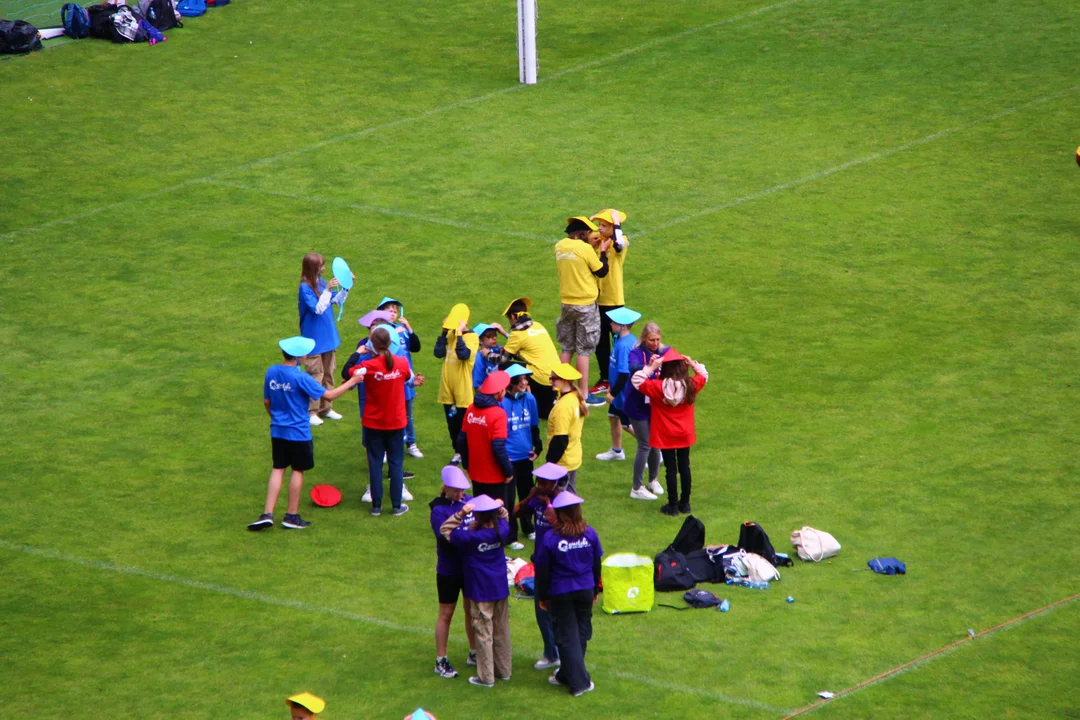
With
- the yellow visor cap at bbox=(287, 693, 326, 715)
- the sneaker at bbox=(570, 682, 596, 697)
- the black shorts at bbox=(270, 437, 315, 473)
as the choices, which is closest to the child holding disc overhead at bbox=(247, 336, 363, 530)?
the black shorts at bbox=(270, 437, 315, 473)

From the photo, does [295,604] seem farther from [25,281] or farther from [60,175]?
[60,175]

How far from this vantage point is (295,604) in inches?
454

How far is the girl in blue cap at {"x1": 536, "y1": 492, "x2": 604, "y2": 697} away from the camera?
32.6 feet

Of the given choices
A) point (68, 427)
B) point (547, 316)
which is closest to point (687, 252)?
point (547, 316)

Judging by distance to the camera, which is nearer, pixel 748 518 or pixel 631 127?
pixel 748 518

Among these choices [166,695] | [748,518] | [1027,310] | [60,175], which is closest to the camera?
[166,695]

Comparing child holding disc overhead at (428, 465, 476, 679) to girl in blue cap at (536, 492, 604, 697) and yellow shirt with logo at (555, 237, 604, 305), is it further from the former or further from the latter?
yellow shirt with logo at (555, 237, 604, 305)

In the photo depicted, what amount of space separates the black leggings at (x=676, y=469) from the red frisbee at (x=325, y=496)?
327 centimetres

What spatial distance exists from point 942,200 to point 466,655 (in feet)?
42.1

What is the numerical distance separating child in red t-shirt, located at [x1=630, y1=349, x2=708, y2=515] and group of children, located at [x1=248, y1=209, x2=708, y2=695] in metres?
0.01

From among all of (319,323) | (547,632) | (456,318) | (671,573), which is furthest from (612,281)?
(547,632)

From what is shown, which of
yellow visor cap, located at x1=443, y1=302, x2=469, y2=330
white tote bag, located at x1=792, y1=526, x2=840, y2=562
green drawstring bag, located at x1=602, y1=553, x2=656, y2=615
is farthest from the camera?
yellow visor cap, located at x1=443, y1=302, x2=469, y2=330

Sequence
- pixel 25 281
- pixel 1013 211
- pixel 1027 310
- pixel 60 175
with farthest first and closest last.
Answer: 1. pixel 60 175
2. pixel 1013 211
3. pixel 25 281
4. pixel 1027 310

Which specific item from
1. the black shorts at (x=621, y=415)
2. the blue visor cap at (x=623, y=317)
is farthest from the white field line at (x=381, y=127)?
the black shorts at (x=621, y=415)
